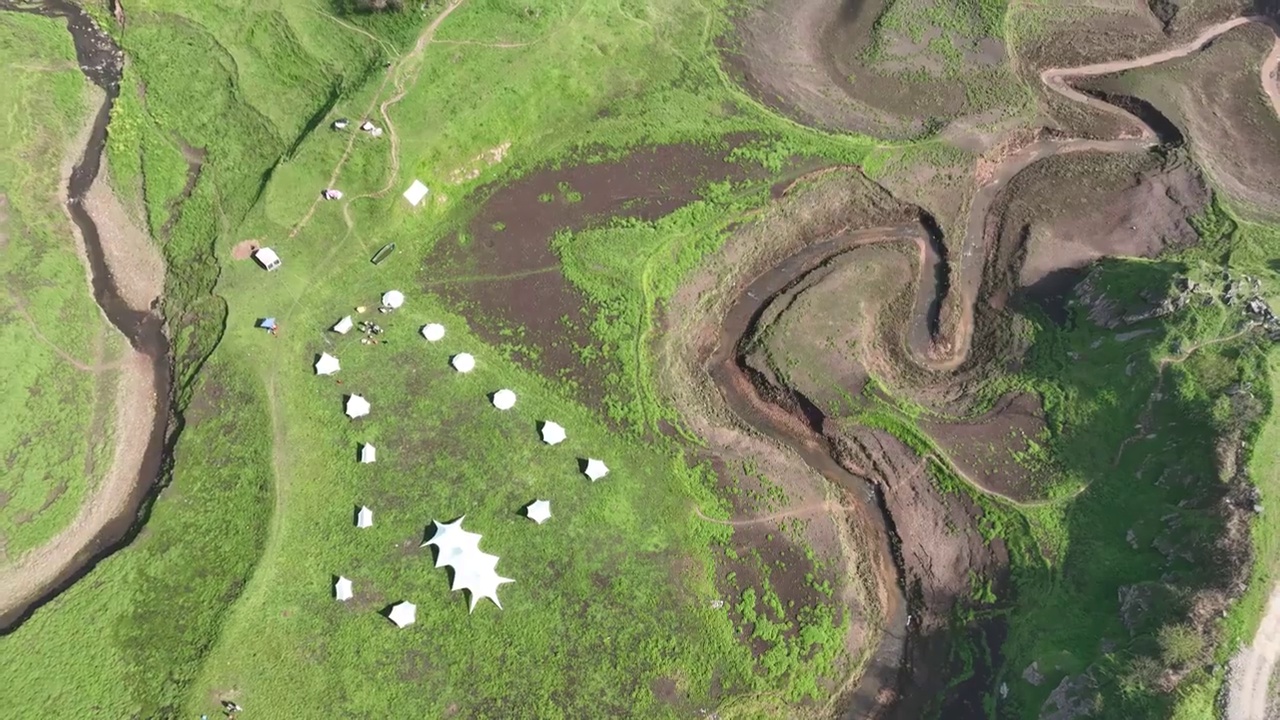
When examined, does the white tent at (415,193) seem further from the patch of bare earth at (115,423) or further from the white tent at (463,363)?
the patch of bare earth at (115,423)

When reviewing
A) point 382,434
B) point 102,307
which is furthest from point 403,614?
point 102,307

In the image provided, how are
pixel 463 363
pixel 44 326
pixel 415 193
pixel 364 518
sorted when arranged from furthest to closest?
pixel 415 193, pixel 463 363, pixel 44 326, pixel 364 518

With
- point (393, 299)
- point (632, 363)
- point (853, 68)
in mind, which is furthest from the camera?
point (853, 68)

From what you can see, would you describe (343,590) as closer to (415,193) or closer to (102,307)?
(102,307)

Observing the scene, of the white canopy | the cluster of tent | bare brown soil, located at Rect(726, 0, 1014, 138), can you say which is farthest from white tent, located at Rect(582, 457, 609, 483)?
bare brown soil, located at Rect(726, 0, 1014, 138)

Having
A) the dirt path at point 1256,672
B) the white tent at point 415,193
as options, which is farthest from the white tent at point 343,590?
the dirt path at point 1256,672
